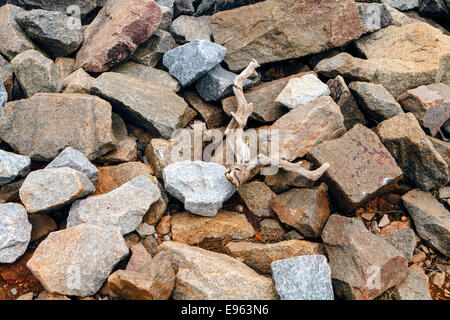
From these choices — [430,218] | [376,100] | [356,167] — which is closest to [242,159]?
[356,167]

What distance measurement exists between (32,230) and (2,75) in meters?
2.15

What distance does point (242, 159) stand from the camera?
4.02 m

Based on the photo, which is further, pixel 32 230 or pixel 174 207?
pixel 174 207

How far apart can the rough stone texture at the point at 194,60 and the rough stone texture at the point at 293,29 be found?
0.54 m

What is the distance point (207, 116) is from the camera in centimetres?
495

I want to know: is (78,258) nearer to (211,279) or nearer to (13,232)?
(13,232)

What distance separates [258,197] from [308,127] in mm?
1008

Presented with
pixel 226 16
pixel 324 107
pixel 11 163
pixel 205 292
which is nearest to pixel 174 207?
pixel 205 292

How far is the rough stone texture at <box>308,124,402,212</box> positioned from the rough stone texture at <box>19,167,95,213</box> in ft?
8.15

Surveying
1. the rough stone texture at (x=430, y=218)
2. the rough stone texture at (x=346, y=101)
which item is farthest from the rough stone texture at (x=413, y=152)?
the rough stone texture at (x=346, y=101)

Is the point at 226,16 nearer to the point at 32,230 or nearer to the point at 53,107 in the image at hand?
the point at 53,107

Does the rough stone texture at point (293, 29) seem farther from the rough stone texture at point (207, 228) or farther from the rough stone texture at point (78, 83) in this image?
the rough stone texture at point (207, 228)

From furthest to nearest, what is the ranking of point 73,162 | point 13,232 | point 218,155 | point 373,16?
point 373,16 < point 218,155 < point 73,162 < point 13,232

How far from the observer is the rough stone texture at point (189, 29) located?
5.59m
